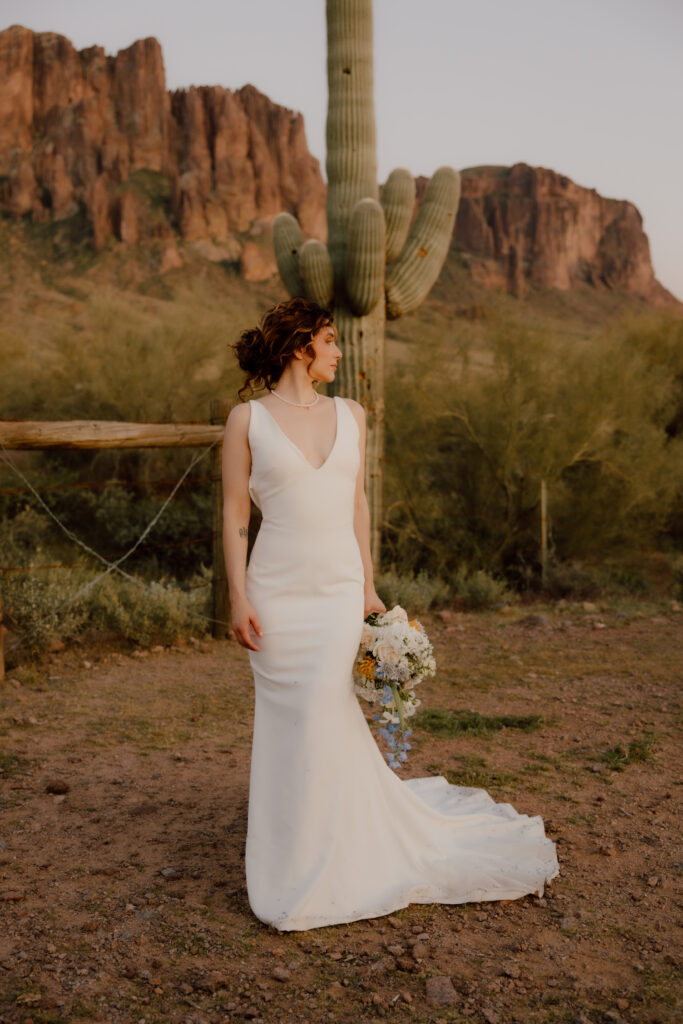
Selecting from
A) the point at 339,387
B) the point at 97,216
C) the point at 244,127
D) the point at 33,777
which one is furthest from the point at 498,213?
the point at 33,777

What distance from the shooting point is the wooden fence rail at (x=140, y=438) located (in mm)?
6043

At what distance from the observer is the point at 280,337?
10.1 ft

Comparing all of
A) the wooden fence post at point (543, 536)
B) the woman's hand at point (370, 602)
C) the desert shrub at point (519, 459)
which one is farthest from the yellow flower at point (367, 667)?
the desert shrub at point (519, 459)

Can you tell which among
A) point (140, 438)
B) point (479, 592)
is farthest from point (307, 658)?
point (479, 592)

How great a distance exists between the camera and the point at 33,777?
4434 millimetres

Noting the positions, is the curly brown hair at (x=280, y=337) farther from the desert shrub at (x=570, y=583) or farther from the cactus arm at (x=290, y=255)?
the desert shrub at (x=570, y=583)

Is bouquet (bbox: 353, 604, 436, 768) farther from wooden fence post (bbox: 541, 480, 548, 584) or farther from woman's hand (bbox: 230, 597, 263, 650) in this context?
wooden fence post (bbox: 541, 480, 548, 584)

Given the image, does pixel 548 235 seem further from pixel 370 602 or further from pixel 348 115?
pixel 370 602

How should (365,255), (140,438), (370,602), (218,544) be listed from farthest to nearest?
(365,255)
(218,544)
(140,438)
(370,602)

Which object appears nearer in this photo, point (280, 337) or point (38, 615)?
point (280, 337)

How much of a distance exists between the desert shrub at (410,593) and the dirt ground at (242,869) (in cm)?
190

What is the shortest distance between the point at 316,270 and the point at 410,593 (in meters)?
3.17

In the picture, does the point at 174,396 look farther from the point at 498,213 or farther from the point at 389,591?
the point at 498,213

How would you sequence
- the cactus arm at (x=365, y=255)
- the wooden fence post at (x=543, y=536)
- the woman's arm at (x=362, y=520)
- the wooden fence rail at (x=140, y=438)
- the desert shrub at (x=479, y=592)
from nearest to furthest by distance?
the woman's arm at (x=362, y=520) → the wooden fence rail at (x=140, y=438) → the cactus arm at (x=365, y=255) → the desert shrub at (x=479, y=592) → the wooden fence post at (x=543, y=536)
